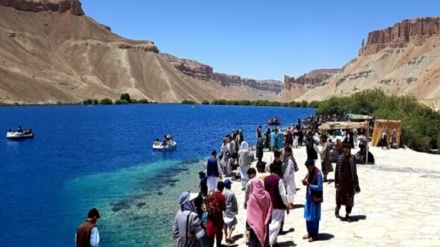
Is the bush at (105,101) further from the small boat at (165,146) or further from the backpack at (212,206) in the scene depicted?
the backpack at (212,206)

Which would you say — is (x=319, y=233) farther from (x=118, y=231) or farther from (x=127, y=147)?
(x=127, y=147)

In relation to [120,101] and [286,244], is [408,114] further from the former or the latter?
[120,101]

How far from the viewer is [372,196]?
13648 millimetres

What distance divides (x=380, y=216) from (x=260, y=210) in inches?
175

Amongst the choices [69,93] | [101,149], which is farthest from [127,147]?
[69,93]

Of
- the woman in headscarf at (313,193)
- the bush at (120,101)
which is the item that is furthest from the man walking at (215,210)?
the bush at (120,101)

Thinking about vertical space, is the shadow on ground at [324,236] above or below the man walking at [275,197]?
below

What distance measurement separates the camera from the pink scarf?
8211mm

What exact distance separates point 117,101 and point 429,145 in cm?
15209

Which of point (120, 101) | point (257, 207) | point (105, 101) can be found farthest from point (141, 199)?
point (120, 101)

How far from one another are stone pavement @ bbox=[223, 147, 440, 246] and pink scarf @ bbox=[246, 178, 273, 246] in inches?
70.8

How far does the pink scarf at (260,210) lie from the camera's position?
8.21 m

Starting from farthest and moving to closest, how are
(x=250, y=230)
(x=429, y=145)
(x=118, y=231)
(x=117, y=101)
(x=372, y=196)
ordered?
(x=117, y=101) < (x=429, y=145) < (x=118, y=231) < (x=372, y=196) < (x=250, y=230)

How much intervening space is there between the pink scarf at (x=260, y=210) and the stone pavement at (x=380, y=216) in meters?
1.80
